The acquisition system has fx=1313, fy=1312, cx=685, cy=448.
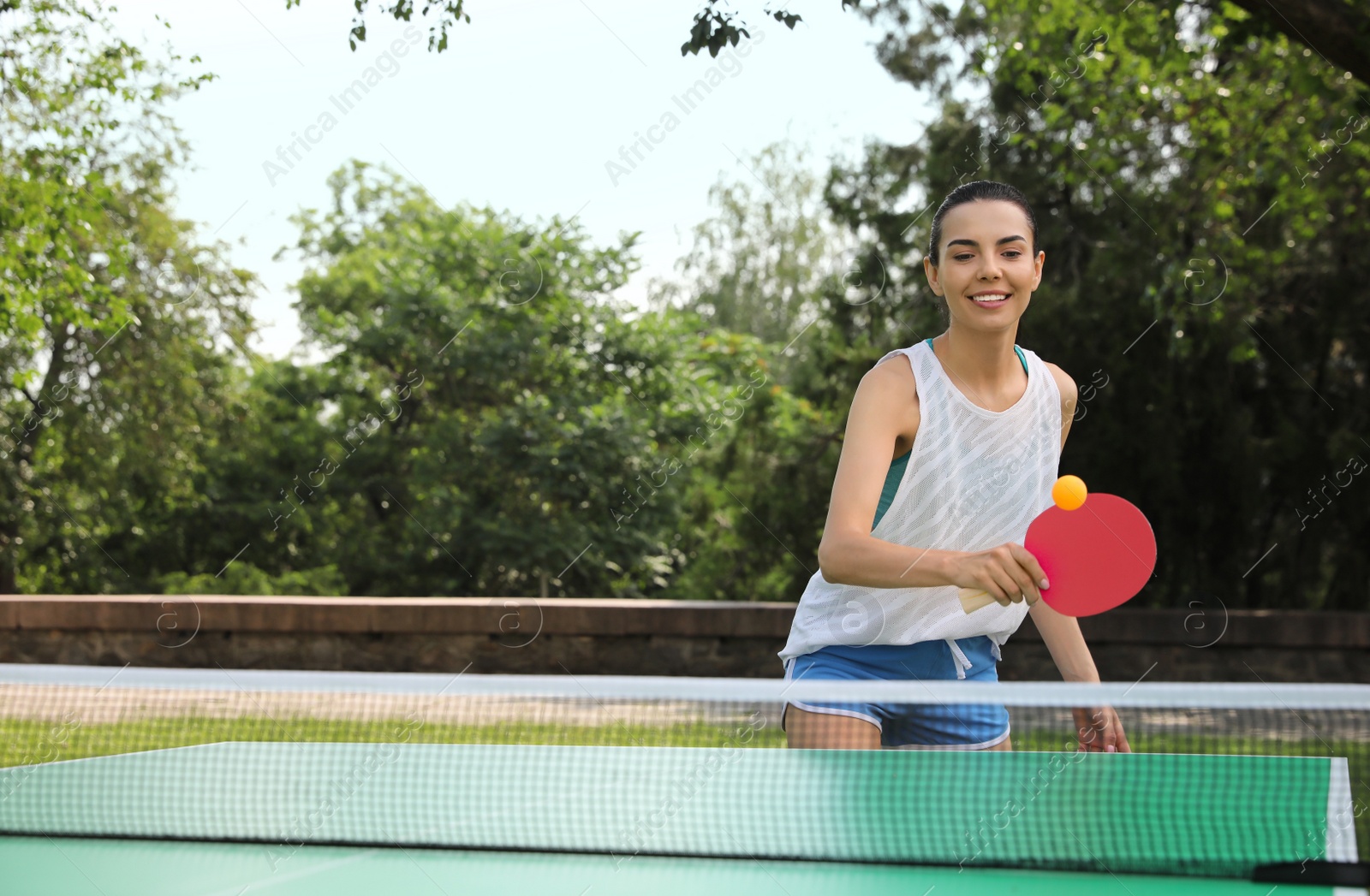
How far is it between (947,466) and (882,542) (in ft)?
1.22

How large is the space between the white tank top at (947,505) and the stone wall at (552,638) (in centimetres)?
598

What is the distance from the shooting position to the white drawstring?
2695mm

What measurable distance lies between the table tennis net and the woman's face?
76cm

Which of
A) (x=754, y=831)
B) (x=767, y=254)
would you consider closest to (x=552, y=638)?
(x=754, y=831)

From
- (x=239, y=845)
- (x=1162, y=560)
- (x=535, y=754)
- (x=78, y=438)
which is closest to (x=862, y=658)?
(x=239, y=845)

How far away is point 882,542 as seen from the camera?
2.26 metres

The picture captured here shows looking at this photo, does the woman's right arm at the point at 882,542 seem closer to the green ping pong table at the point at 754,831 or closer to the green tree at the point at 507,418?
the green ping pong table at the point at 754,831

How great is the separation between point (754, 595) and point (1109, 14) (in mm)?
7235

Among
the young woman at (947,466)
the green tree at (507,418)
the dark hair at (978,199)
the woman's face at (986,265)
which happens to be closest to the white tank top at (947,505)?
the young woman at (947,466)

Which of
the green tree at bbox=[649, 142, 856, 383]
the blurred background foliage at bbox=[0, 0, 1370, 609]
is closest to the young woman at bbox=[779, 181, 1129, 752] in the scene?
the blurred background foliage at bbox=[0, 0, 1370, 609]

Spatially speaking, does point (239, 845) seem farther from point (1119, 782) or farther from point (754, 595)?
point (754, 595)

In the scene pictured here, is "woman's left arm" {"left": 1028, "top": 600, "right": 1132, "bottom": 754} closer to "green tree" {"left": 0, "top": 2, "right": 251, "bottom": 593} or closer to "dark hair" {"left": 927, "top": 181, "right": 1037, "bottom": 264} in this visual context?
"dark hair" {"left": 927, "top": 181, "right": 1037, "bottom": 264}

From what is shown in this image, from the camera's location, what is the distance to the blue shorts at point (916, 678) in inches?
105

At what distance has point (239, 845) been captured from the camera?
131 inches
